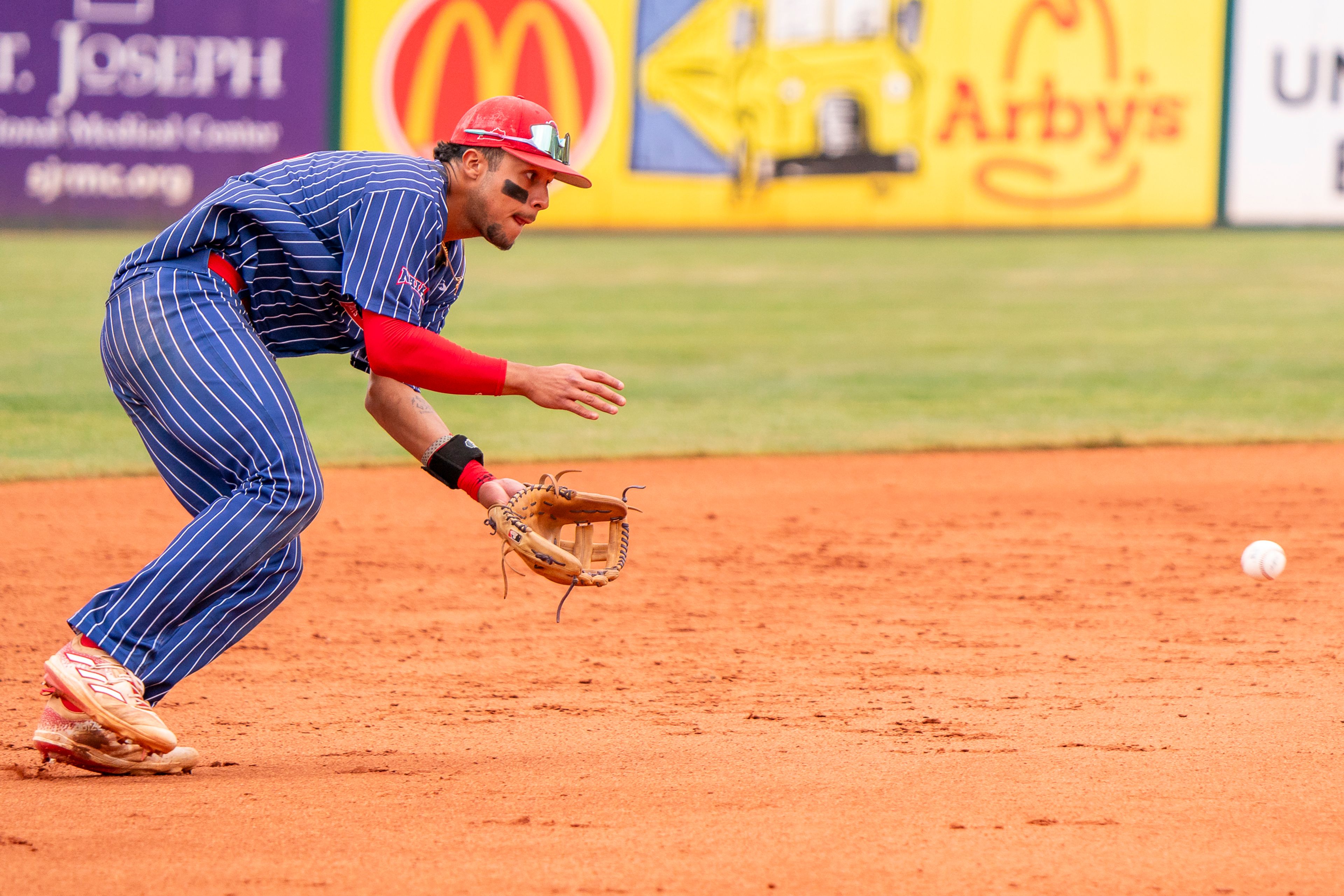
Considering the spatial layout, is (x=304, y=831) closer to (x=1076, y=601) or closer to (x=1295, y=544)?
(x=1076, y=601)

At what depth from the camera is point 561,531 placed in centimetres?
405

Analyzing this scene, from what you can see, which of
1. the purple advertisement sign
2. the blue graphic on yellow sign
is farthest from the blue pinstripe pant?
the blue graphic on yellow sign

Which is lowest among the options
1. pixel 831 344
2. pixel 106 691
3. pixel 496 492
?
pixel 106 691

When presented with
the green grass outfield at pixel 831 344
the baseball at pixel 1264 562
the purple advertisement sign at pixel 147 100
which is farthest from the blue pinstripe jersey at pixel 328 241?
the purple advertisement sign at pixel 147 100

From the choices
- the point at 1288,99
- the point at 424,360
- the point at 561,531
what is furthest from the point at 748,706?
the point at 1288,99

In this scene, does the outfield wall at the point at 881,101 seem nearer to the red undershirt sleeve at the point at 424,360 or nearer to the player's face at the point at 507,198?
the player's face at the point at 507,198

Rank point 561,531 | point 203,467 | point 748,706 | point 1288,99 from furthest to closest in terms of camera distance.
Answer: point 1288,99 < point 748,706 < point 561,531 < point 203,467

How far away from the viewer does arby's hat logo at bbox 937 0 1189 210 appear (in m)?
18.2

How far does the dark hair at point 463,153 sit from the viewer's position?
365 cm

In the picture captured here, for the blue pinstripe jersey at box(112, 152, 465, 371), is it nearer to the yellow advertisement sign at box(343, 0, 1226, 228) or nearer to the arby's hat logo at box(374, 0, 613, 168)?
the arby's hat logo at box(374, 0, 613, 168)

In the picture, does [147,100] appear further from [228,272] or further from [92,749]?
[92,749]

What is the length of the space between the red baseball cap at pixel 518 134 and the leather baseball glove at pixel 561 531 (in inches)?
27.9

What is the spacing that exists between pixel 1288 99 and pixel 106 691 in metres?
17.4

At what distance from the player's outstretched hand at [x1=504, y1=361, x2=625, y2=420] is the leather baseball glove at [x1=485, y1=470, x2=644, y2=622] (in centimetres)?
17
